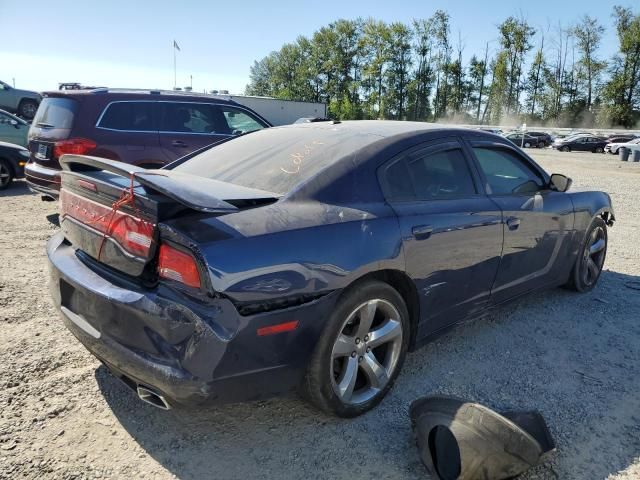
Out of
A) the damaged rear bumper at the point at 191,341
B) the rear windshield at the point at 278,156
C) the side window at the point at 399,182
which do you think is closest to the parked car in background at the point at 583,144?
the rear windshield at the point at 278,156

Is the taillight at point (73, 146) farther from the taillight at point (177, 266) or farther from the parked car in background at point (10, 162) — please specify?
the taillight at point (177, 266)

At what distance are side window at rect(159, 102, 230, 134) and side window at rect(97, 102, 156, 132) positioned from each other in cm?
18

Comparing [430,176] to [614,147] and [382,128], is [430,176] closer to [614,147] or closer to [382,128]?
[382,128]

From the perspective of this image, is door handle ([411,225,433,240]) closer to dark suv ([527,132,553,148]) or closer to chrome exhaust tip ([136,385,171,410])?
chrome exhaust tip ([136,385,171,410])

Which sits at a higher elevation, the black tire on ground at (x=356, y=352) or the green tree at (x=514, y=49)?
the green tree at (x=514, y=49)

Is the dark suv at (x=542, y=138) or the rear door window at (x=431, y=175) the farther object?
the dark suv at (x=542, y=138)

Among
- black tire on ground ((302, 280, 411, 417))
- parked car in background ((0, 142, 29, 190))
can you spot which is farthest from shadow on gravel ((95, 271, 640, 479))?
parked car in background ((0, 142, 29, 190))

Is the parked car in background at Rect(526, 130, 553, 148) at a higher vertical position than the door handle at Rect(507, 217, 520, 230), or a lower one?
higher

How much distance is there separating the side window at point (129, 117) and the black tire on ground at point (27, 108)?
16.6 m

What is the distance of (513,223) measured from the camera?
11.8ft

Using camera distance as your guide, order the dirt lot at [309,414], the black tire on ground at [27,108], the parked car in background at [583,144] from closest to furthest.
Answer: the dirt lot at [309,414]
the black tire on ground at [27,108]
the parked car in background at [583,144]

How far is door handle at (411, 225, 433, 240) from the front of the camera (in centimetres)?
286

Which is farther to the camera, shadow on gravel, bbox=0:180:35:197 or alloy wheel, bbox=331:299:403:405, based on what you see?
shadow on gravel, bbox=0:180:35:197

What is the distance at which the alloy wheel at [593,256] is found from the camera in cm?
473
